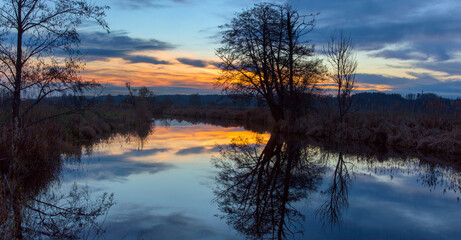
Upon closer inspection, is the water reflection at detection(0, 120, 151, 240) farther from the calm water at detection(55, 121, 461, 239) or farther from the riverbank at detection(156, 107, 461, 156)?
the riverbank at detection(156, 107, 461, 156)

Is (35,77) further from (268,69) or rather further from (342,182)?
(268,69)

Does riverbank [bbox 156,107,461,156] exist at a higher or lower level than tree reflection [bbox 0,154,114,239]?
higher

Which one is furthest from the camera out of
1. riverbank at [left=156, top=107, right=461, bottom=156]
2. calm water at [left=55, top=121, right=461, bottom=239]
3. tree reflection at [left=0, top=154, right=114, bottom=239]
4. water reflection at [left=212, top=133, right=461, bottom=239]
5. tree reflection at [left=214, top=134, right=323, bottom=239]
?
riverbank at [left=156, top=107, right=461, bottom=156]

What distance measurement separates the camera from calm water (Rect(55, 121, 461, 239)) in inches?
187

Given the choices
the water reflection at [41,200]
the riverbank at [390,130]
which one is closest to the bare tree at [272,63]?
the riverbank at [390,130]

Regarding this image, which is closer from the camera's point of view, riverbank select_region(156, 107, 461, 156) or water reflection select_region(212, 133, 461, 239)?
water reflection select_region(212, 133, 461, 239)

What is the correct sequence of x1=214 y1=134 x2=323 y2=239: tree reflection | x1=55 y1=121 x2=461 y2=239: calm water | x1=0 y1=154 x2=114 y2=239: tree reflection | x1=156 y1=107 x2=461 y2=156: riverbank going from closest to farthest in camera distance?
x1=0 y1=154 x2=114 y2=239: tree reflection < x1=55 y1=121 x2=461 y2=239: calm water < x1=214 y1=134 x2=323 y2=239: tree reflection < x1=156 y1=107 x2=461 y2=156: riverbank

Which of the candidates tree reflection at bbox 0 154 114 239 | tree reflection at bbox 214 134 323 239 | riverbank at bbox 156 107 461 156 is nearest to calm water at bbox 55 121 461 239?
tree reflection at bbox 214 134 323 239

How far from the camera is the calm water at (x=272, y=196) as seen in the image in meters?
4.75

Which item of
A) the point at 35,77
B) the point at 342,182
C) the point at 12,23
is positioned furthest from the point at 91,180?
the point at 342,182

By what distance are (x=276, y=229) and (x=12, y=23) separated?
25.4ft

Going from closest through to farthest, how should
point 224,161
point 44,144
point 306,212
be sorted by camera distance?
1. point 306,212
2. point 44,144
3. point 224,161

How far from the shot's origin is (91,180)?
7.55 m

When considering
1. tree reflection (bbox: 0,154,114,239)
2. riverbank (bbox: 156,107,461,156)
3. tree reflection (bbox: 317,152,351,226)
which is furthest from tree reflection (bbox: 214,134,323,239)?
riverbank (bbox: 156,107,461,156)
